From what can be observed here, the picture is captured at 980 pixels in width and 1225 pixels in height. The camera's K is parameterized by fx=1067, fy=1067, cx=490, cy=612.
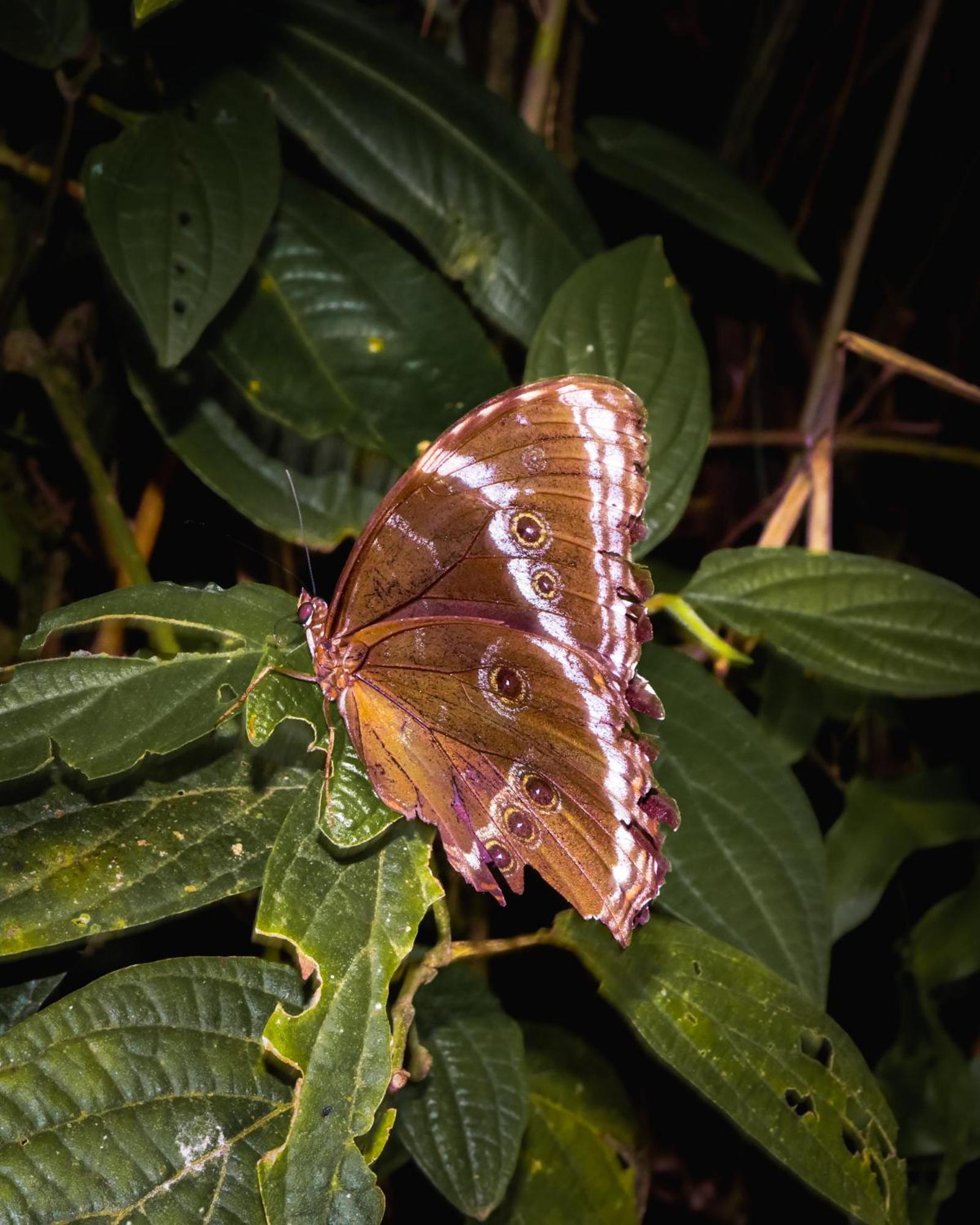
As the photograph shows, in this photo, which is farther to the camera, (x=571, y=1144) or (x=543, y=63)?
(x=543, y=63)

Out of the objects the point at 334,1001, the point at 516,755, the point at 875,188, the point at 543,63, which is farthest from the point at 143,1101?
the point at 875,188

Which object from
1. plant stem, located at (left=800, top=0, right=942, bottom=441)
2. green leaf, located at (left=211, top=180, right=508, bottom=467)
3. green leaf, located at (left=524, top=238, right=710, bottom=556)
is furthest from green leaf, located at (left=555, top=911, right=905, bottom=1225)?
plant stem, located at (left=800, top=0, right=942, bottom=441)

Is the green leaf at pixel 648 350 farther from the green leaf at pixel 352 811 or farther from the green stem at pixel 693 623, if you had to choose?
the green leaf at pixel 352 811

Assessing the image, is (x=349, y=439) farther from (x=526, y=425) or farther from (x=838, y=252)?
(x=838, y=252)

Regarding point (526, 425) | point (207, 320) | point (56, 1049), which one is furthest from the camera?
point (207, 320)

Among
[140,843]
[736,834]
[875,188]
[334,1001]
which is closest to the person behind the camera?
[334,1001]

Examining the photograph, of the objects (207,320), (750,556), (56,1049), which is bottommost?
(56,1049)

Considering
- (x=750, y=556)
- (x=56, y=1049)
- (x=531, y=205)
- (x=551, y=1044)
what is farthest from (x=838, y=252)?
(x=56, y=1049)

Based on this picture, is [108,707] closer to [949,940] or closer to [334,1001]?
[334,1001]
